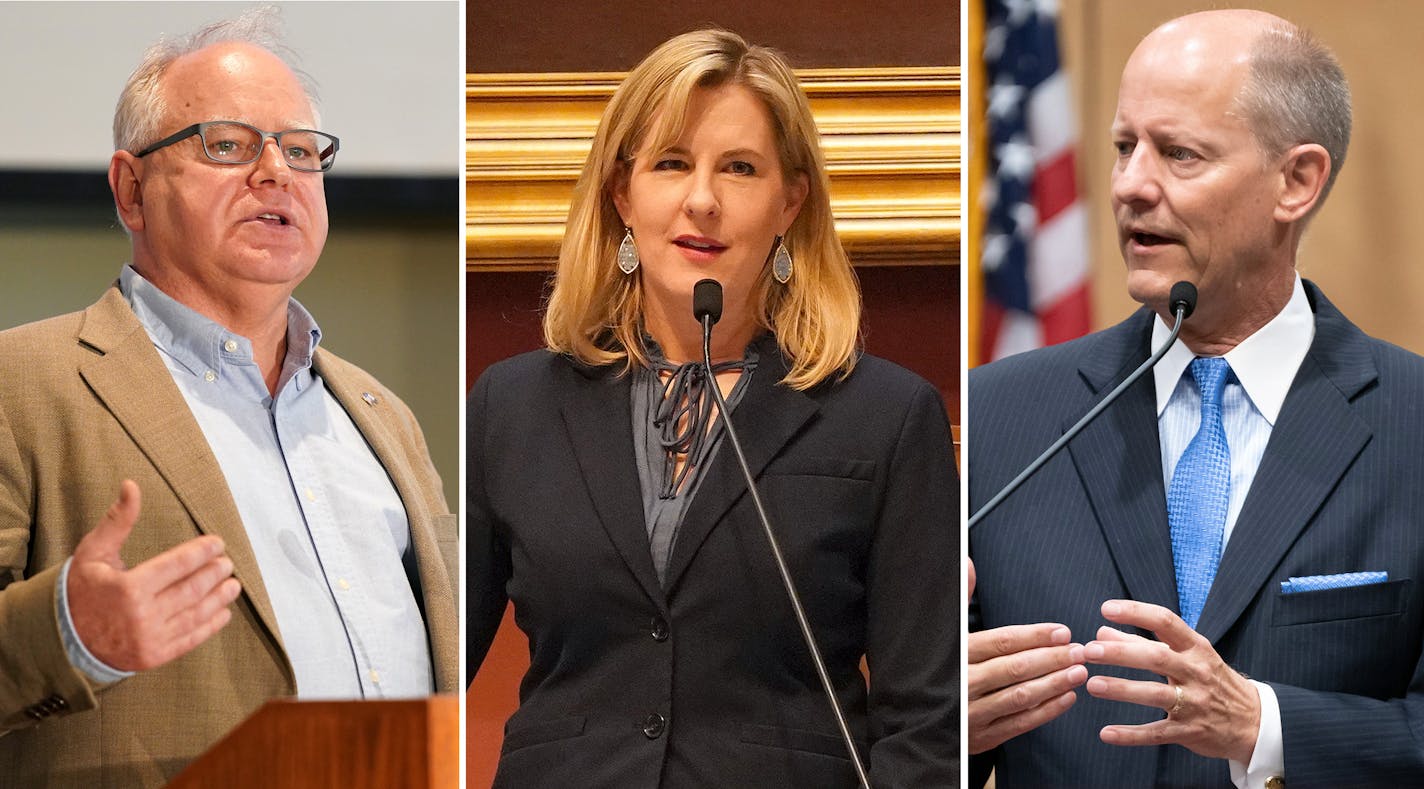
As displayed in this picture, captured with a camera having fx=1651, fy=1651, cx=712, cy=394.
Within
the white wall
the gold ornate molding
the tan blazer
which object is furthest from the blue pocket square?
the white wall

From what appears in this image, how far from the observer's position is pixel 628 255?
2.64m

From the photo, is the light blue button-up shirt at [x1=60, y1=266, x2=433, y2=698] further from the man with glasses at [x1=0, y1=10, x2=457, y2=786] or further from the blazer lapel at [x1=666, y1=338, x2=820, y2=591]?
the blazer lapel at [x1=666, y1=338, x2=820, y2=591]

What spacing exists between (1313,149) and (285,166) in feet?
5.81

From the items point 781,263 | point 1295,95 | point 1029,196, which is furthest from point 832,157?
point 1295,95

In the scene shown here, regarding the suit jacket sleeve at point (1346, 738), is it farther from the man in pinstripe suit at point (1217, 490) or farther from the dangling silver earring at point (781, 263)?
the dangling silver earring at point (781, 263)

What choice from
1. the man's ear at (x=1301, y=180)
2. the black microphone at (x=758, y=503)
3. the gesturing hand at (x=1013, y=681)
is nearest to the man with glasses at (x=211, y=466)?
the black microphone at (x=758, y=503)

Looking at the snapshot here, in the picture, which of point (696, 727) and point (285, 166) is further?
point (285, 166)

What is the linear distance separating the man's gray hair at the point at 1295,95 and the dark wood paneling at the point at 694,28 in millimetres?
526

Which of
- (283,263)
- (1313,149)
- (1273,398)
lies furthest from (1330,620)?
(283,263)

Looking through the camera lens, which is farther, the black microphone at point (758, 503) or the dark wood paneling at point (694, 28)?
the dark wood paneling at point (694, 28)

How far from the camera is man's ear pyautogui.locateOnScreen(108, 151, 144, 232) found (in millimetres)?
2822

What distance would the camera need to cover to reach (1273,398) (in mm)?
2826

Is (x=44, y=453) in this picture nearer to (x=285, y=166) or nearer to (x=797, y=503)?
(x=285, y=166)

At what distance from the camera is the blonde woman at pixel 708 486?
2555 mm
